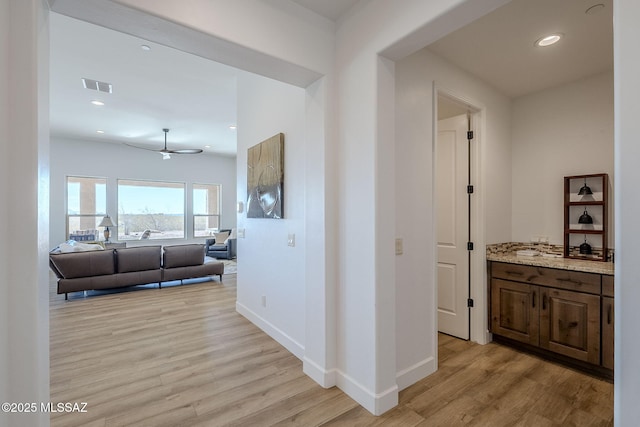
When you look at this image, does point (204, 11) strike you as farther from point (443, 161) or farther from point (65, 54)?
point (65, 54)

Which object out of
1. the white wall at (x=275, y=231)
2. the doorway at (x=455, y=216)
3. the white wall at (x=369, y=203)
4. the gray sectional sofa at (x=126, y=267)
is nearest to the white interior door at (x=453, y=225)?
the doorway at (x=455, y=216)

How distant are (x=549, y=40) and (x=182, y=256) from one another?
19.2 ft

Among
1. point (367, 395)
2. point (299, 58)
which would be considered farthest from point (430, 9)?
point (367, 395)

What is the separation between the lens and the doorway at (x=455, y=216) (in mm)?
3076

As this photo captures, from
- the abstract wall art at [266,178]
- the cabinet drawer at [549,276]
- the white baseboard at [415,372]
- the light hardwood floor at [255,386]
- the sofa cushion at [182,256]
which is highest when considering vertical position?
the abstract wall art at [266,178]

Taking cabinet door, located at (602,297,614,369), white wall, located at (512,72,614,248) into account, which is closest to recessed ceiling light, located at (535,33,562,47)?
white wall, located at (512,72,614,248)

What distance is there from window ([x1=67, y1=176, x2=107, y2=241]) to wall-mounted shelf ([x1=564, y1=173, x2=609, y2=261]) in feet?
31.4

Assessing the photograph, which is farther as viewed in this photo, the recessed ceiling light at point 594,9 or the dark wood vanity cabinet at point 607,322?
the dark wood vanity cabinet at point 607,322

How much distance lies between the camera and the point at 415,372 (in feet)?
7.64

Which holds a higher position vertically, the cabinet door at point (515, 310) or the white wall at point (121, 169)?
the white wall at point (121, 169)

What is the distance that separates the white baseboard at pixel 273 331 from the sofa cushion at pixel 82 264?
265 centimetres

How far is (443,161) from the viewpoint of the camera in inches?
128

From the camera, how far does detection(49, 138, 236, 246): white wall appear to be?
720 cm

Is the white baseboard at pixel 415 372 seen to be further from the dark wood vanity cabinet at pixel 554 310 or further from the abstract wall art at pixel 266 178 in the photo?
the abstract wall art at pixel 266 178
